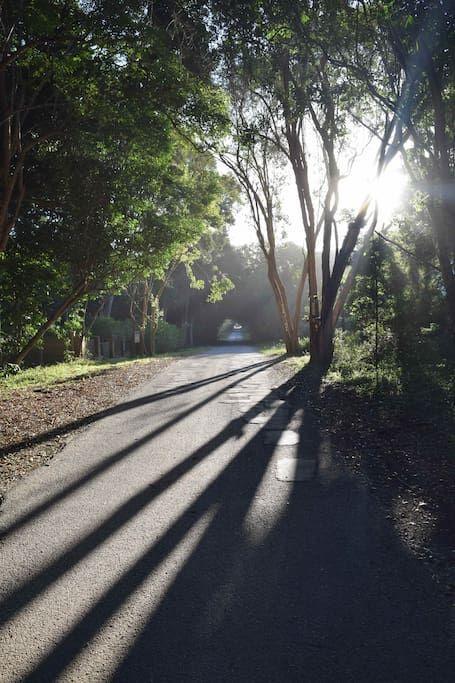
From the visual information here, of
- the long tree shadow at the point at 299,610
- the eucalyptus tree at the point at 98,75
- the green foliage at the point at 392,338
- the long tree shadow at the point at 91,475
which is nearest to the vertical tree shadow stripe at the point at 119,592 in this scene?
the long tree shadow at the point at 299,610

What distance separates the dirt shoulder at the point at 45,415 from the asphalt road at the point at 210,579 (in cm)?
59

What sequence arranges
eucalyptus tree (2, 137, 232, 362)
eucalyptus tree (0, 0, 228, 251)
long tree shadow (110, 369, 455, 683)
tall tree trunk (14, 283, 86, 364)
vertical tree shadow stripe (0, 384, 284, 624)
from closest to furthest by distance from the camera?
long tree shadow (110, 369, 455, 683)
vertical tree shadow stripe (0, 384, 284, 624)
eucalyptus tree (0, 0, 228, 251)
eucalyptus tree (2, 137, 232, 362)
tall tree trunk (14, 283, 86, 364)

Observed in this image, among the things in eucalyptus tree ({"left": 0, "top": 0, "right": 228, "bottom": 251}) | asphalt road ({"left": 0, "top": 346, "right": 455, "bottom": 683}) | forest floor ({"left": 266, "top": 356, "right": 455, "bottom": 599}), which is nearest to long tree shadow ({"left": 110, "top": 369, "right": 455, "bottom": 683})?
asphalt road ({"left": 0, "top": 346, "right": 455, "bottom": 683})

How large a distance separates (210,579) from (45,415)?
261 inches

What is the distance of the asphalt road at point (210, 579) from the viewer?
238 cm

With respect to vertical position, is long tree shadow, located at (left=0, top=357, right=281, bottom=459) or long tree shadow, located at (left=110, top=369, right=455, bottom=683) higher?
long tree shadow, located at (left=0, top=357, right=281, bottom=459)

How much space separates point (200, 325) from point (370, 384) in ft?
148

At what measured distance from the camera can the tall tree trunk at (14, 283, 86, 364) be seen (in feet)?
40.8

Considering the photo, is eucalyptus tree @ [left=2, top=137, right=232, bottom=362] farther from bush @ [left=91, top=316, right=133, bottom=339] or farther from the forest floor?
bush @ [left=91, top=316, right=133, bottom=339]

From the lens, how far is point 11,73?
9.76m

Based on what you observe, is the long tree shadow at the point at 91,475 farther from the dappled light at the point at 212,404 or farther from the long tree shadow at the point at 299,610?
the long tree shadow at the point at 299,610

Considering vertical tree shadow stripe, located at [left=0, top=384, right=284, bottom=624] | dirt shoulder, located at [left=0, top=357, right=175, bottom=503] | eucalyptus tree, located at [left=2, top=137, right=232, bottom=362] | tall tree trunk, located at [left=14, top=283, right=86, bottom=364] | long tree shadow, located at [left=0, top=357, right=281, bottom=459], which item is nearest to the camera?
vertical tree shadow stripe, located at [left=0, top=384, right=284, bottom=624]

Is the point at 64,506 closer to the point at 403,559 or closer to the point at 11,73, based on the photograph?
the point at 403,559

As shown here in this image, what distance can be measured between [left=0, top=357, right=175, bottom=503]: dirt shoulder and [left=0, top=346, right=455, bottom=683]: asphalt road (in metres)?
0.59
